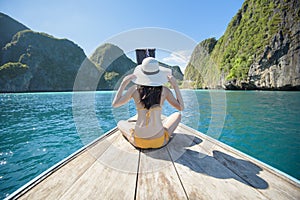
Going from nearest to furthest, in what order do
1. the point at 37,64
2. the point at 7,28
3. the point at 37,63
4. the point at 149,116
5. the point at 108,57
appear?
the point at 149,116, the point at 108,57, the point at 37,64, the point at 37,63, the point at 7,28

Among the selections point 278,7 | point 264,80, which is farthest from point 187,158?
point 278,7

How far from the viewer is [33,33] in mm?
100312

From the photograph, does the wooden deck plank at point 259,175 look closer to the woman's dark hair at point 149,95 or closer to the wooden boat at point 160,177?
the wooden boat at point 160,177

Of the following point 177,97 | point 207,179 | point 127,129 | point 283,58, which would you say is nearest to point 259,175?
point 207,179

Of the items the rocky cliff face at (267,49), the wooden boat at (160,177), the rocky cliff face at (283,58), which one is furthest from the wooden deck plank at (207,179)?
the rocky cliff face at (283,58)

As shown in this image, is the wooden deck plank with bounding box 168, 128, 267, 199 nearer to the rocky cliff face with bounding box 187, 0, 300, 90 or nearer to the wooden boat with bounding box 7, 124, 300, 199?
the wooden boat with bounding box 7, 124, 300, 199

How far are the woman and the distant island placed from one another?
28.5 inches

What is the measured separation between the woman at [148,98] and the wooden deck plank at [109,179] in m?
0.31

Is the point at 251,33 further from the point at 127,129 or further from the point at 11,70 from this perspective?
the point at 11,70

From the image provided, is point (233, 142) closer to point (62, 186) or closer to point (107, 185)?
point (107, 185)

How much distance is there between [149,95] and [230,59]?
177 ft

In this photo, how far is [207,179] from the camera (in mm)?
1484

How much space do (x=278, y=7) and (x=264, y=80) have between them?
708 inches

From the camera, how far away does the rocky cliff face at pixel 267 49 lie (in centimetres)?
2806
